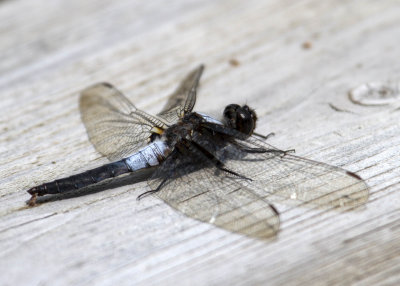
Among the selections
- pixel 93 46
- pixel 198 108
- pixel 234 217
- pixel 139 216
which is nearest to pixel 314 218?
pixel 234 217

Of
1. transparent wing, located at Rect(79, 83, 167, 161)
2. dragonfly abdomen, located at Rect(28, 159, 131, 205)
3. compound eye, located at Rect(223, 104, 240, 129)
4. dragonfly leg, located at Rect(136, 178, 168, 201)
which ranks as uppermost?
transparent wing, located at Rect(79, 83, 167, 161)

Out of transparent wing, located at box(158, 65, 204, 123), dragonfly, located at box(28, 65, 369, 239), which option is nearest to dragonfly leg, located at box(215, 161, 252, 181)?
dragonfly, located at box(28, 65, 369, 239)

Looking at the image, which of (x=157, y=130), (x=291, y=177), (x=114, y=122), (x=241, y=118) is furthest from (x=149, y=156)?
(x=291, y=177)

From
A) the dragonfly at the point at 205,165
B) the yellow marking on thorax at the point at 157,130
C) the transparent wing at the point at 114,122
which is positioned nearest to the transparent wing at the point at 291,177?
the dragonfly at the point at 205,165

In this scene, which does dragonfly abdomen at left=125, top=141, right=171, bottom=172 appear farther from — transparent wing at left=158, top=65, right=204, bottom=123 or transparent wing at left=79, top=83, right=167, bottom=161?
transparent wing at left=158, top=65, right=204, bottom=123

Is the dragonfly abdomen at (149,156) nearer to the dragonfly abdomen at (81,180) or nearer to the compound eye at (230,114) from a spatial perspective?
the dragonfly abdomen at (81,180)

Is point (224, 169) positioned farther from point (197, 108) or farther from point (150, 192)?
point (197, 108)

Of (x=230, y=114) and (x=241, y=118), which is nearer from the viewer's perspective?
(x=241, y=118)
